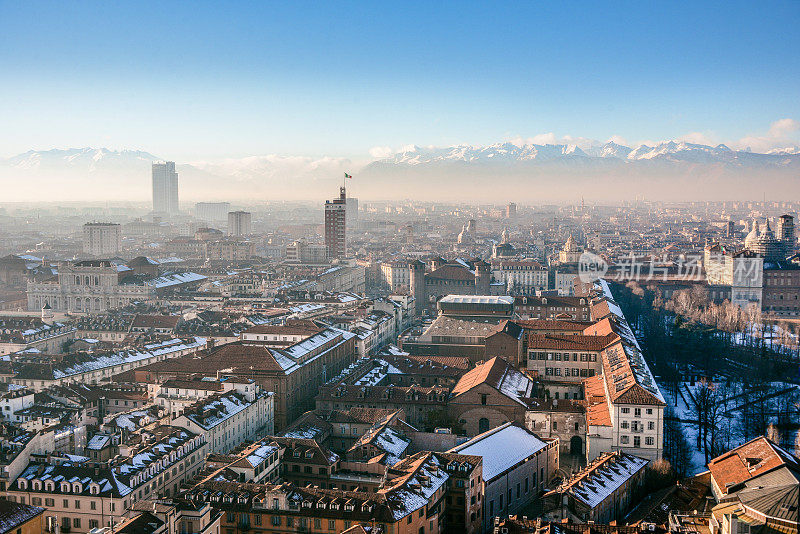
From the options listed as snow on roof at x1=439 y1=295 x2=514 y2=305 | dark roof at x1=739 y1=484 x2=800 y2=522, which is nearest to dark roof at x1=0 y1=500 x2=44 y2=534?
dark roof at x1=739 y1=484 x2=800 y2=522

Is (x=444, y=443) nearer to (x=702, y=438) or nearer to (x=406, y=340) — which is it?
(x=702, y=438)

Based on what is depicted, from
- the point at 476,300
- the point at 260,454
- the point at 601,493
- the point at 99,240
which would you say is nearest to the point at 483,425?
the point at 601,493

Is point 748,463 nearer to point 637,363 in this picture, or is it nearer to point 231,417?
point 637,363

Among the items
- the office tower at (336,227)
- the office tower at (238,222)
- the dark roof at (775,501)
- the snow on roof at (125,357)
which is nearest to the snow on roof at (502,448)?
the dark roof at (775,501)

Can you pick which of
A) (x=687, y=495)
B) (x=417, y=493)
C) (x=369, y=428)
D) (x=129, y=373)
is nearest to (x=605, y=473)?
(x=687, y=495)

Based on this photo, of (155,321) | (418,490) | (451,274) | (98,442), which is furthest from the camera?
(451,274)
